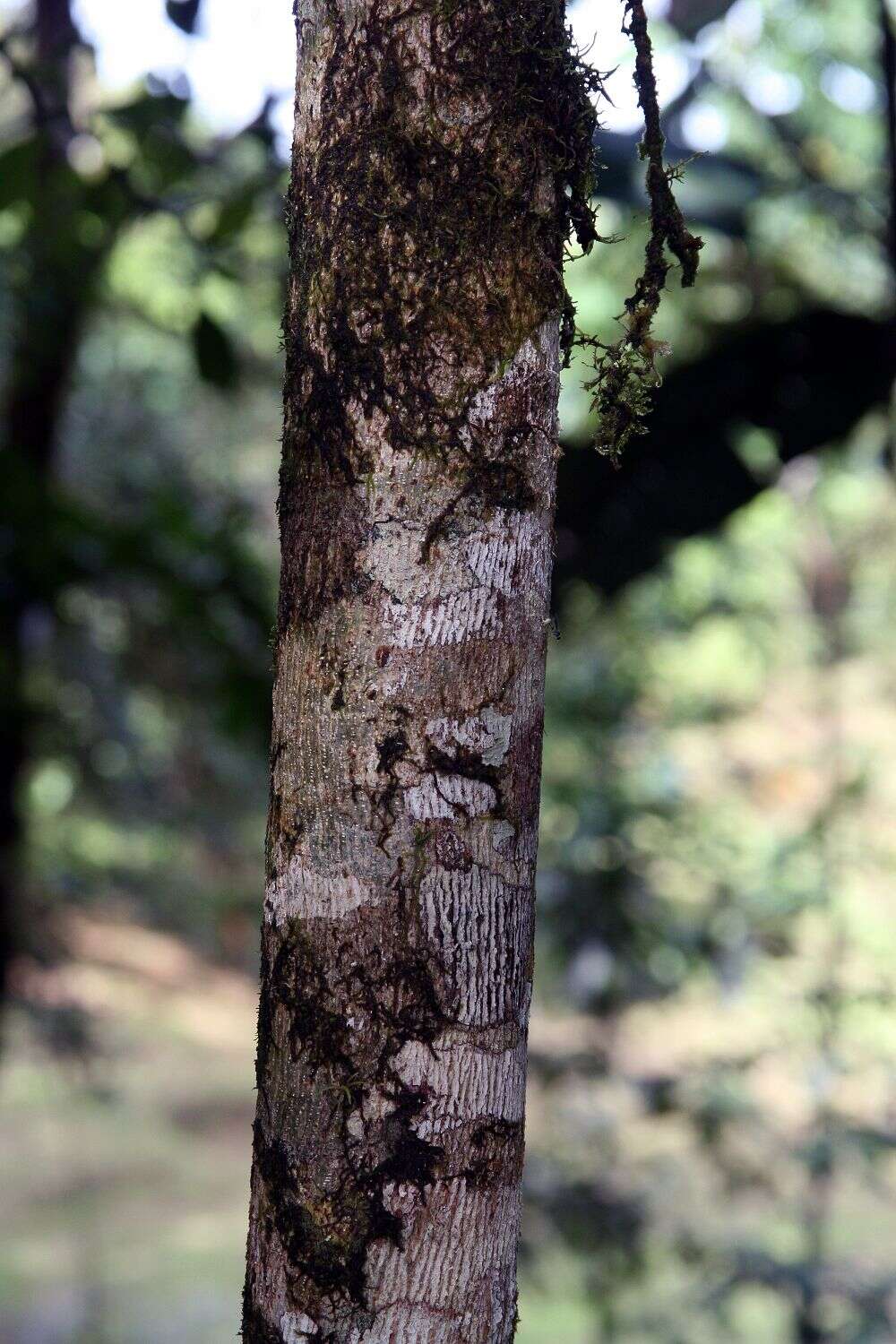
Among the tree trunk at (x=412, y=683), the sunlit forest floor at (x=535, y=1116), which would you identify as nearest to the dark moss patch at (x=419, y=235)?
the tree trunk at (x=412, y=683)

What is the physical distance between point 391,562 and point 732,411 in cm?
176

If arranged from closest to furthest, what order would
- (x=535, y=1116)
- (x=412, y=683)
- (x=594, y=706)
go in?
(x=412, y=683) < (x=594, y=706) < (x=535, y=1116)

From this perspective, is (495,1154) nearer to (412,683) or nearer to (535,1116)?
(412,683)

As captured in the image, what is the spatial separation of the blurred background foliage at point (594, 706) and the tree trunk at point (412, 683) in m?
0.14

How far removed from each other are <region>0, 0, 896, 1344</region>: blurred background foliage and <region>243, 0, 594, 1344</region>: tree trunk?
136 millimetres

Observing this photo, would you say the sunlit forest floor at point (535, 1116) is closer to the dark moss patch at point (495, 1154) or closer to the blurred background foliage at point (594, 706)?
the blurred background foliage at point (594, 706)

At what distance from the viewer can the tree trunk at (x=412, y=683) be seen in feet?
2.13

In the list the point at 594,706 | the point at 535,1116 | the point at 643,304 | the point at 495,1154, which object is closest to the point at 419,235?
the point at 643,304

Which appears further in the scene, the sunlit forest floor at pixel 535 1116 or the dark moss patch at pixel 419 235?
the sunlit forest floor at pixel 535 1116

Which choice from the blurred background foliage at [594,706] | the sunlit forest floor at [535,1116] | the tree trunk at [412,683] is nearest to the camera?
the tree trunk at [412,683]

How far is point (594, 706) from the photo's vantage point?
5.07m

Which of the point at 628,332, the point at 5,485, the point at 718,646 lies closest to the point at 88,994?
the point at 718,646

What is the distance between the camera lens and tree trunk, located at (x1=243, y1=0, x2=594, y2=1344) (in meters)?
0.65

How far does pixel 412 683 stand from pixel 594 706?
4450mm
